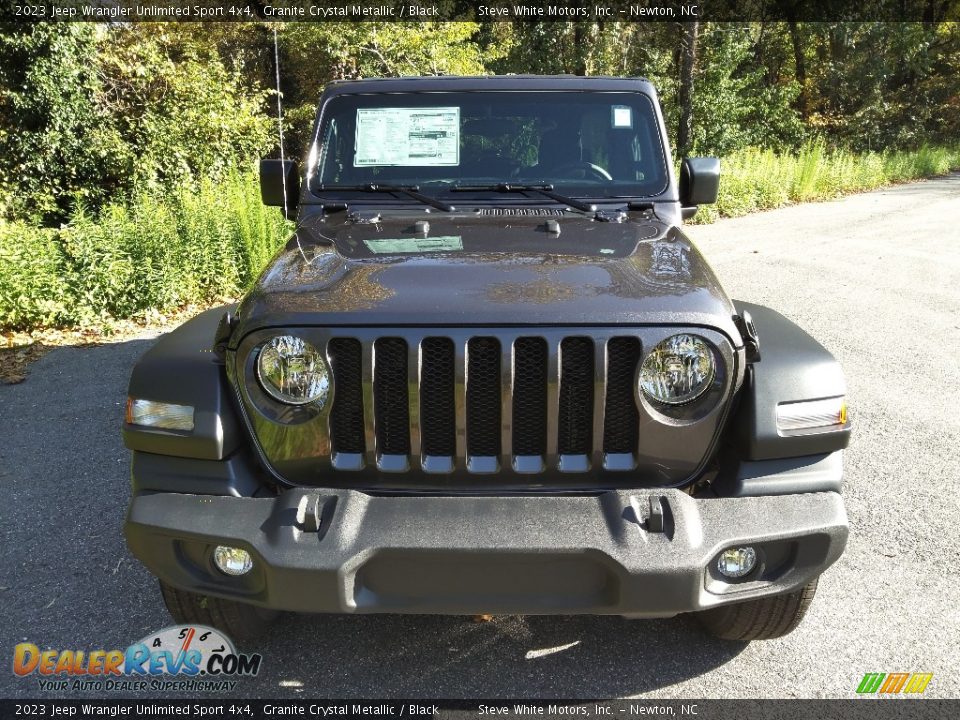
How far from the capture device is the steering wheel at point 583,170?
138 inches

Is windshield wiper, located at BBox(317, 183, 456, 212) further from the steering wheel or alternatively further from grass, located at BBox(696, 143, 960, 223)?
grass, located at BBox(696, 143, 960, 223)

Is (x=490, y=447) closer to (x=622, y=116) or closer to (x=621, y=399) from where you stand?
(x=621, y=399)

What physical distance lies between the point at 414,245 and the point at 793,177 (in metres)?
17.5

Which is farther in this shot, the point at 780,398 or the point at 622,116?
the point at 622,116

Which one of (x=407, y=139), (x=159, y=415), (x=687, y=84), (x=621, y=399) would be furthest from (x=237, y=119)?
(x=621, y=399)

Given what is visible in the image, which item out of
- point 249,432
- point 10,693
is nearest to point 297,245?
point 249,432

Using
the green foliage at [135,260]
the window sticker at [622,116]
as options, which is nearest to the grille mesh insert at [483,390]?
the window sticker at [622,116]

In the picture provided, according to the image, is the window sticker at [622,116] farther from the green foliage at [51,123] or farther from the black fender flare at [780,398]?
the green foliage at [51,123]

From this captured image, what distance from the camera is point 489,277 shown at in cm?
245

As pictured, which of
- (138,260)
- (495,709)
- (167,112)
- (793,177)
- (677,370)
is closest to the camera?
(677,370)

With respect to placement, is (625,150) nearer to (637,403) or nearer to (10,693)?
(637,403)

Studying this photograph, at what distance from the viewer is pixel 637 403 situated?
227cm

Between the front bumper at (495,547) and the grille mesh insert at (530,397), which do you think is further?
the grille mesh insert at (530,397)

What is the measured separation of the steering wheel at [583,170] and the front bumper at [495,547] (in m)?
1.73
